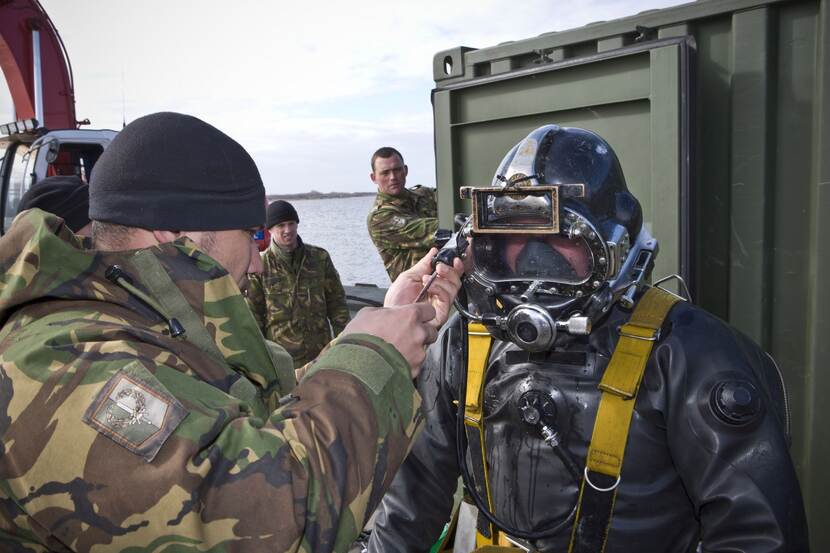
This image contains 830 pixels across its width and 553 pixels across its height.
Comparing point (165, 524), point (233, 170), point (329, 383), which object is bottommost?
point (165, 524)

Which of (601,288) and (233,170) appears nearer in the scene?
(233,170)

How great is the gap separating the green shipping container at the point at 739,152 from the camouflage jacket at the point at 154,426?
1.67 meters

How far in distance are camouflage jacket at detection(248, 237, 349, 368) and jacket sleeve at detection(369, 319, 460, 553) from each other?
339cm

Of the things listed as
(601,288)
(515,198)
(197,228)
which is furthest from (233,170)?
(601,288)

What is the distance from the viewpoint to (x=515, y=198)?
6.01ft

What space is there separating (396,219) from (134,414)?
4197 mm

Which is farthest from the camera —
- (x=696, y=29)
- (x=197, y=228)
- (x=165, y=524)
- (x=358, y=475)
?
(x=696, y=29)

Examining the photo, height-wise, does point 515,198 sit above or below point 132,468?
above

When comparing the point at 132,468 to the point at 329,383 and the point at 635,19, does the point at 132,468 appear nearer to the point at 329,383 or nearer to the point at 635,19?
the point at 329,383

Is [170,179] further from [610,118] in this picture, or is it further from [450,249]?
[610,118]

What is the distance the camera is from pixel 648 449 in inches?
65.9

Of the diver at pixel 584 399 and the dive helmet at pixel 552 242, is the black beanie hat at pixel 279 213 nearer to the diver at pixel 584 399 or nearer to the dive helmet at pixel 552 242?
the diver at pixel 584 399

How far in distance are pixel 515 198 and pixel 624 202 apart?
1.17 feet

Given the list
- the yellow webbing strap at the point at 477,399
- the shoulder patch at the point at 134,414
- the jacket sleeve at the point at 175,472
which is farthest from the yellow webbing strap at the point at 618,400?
the shoulder patch at the point at 134,414
